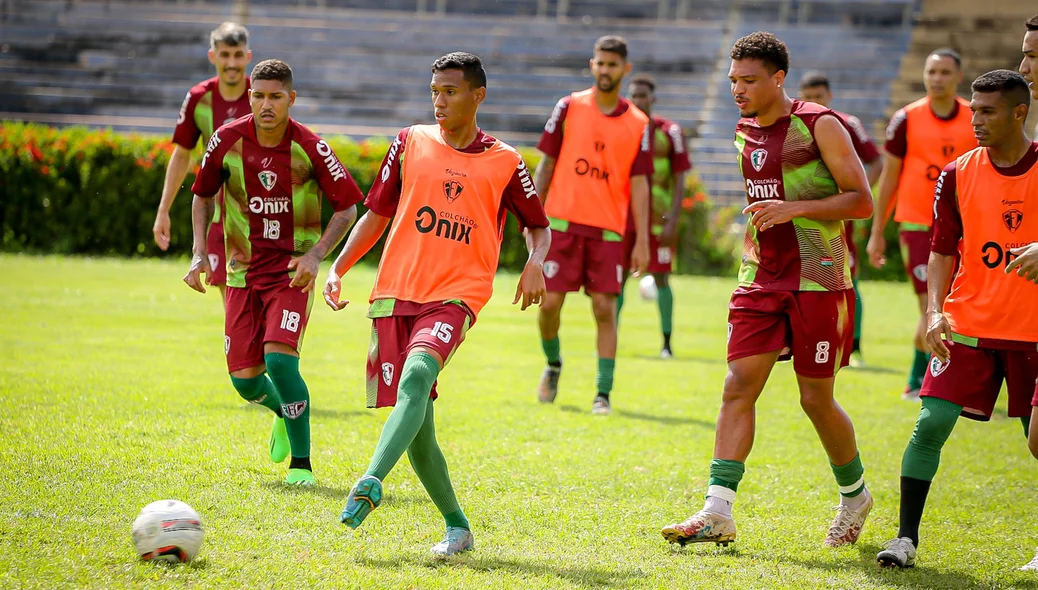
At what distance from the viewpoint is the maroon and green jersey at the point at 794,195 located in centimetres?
553

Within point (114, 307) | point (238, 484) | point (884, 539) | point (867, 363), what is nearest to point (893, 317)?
point (867, 363)

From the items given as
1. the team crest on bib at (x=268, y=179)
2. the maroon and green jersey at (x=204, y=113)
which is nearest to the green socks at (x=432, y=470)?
the team crest on bib at (x=268, y=179)

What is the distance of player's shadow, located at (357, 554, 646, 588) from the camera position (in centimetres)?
476

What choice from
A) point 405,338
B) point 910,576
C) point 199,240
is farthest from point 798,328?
point 199,240

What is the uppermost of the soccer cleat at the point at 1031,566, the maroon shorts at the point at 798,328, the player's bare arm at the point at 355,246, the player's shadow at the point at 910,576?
the player's bare arm at the point at 355,246

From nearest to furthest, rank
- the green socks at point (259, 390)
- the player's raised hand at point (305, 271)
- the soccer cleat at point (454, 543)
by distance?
the soccer cleat at point (454, 543), the player's raised hand at point (305, 271), the green socks at point (259, 390)

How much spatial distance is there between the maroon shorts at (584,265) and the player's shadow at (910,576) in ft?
14.6

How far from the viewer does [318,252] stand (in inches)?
248

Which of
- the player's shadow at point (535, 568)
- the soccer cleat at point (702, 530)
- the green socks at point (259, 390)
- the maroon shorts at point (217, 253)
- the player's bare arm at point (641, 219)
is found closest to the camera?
the player's shadow at point (535, 568)

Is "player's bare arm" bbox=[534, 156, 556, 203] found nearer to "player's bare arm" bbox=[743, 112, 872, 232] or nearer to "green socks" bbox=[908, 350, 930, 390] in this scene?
"green socks" bbox=[908, 350, 930, 390]

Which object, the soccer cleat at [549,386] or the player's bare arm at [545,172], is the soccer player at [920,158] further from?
the soccer cleat at [549,386]

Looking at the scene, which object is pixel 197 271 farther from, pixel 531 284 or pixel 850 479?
pixel 850 479

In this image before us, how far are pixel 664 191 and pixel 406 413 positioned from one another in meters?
9.01

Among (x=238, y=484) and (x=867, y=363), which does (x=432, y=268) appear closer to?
(x=238, y=484)
